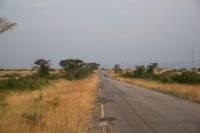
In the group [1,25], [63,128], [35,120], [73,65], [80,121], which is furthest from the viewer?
[73,65]

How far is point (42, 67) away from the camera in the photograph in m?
72.5

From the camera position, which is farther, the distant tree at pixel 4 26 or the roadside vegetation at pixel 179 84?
the roadside vegetation at pixel 179 84

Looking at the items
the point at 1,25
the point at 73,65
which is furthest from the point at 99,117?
the point at 73,65

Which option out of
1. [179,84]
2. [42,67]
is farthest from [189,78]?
[42,67]

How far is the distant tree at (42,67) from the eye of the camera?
7081 centimetres

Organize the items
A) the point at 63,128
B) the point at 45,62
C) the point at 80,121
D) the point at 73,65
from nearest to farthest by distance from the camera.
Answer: the point at 63,128
the point at 80,121
the point at 45,62
the point at 73,65

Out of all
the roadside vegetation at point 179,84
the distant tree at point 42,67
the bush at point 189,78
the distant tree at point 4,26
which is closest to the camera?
the distant tree at point 4,26

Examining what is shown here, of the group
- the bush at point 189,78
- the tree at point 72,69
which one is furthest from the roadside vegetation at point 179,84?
the tree at point 72,69

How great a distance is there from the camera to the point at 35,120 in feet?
40.1

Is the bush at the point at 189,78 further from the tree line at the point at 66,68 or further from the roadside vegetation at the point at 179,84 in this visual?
the tree line at the point at 66,68

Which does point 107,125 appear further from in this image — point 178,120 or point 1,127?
point 1,127

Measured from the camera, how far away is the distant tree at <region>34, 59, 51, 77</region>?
70812 millimetres

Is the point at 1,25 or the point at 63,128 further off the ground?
the point at 1,25

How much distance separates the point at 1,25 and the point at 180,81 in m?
39.8
